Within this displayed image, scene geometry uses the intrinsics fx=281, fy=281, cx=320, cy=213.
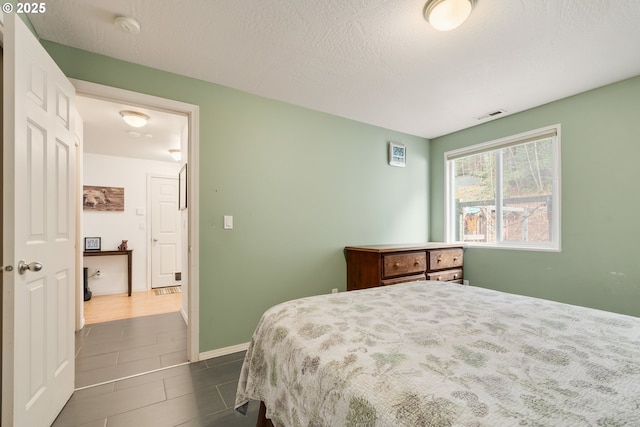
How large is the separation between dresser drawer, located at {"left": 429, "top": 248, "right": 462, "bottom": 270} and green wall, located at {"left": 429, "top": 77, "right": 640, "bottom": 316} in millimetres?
609

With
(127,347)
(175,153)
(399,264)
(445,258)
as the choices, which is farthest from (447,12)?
(175,153)

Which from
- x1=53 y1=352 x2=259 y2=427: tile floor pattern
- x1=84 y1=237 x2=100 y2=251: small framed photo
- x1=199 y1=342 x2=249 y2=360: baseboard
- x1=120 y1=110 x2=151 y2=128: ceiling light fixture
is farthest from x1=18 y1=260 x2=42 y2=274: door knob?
x1=84 y1=237 x2=100 y2=251: small framed photo

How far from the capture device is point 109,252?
441 centimetres

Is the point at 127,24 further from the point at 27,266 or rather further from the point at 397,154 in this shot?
the point at 397,154

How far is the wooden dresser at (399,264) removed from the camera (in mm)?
2834

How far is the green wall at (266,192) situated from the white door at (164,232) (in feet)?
10.7

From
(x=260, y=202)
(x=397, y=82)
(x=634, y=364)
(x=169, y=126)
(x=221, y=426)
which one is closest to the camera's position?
(x=634, y=364)

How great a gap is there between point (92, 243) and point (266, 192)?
3.72 m

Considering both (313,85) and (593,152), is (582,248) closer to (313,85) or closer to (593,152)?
(593,152)

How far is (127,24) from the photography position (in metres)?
1.70

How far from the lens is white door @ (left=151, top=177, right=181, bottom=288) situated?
504 centimetres

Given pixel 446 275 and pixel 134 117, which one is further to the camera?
pixel 446 275

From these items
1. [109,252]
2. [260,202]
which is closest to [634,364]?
[260,202]

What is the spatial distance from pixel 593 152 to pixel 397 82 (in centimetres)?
190
